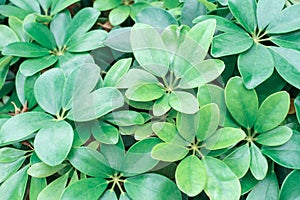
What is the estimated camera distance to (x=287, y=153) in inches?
27.7

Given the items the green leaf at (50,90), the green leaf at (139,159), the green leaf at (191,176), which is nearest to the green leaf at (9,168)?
the green leaf at (50,90)

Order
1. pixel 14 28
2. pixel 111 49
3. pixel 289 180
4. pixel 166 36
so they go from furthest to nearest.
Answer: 1. pixel 14 28
2. pixel 111 49
3. pixel 166 36
4. pixel 289 180

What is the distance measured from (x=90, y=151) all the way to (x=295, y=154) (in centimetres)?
36

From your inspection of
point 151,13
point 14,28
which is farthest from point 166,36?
point 14,28

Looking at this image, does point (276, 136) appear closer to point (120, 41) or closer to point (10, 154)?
point (120, 41)

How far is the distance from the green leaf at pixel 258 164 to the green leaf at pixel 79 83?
1.07 ft

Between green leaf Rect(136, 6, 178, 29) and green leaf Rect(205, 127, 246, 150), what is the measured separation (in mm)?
286

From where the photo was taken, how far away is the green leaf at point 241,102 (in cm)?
73

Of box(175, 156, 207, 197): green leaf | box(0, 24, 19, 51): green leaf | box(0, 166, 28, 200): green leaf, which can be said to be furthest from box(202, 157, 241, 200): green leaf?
box(0, 24, 19, 51): green leaf

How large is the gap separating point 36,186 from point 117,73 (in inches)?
10.5

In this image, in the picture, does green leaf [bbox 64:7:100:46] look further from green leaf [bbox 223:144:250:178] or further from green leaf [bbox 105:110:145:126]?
green leaf [bbox 223:144:250:178]

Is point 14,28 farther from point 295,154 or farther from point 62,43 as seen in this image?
point 295,154

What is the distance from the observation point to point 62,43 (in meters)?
0.96

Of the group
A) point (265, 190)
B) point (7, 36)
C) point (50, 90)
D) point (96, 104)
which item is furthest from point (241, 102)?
point (7, 36)
